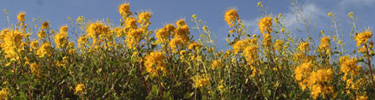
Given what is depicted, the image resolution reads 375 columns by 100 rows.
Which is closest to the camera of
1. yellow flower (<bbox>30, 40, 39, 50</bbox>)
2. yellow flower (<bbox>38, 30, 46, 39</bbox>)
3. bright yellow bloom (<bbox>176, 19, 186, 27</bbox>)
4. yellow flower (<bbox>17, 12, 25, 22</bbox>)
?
bright yellow bloom (<bbox>176, 19, 186, 27</bbox>)

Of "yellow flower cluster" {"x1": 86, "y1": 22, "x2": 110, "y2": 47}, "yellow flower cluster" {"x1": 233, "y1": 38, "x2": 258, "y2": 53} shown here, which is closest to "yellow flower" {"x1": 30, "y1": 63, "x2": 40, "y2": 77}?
"yellow flower cluster" {"x1": 86, "y1": 22, "x2": 110, "y2": 47}

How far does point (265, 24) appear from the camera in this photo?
4555 millimetres

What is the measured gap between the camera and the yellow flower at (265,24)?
4.54 meters

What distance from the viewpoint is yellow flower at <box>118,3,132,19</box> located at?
16.0ft

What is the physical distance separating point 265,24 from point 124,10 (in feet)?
Answer: 6.27

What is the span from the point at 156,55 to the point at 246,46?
50.5 inches

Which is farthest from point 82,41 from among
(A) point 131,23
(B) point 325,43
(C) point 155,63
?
(B) point 325,43

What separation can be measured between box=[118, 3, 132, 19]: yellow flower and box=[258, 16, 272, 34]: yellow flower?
1.77 metres

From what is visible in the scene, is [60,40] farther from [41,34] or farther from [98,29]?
[41,34]

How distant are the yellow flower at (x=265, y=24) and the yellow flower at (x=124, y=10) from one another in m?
1.77

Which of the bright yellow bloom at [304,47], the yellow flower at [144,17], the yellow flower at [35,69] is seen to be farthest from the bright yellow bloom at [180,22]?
the yellow flower at [35,69]

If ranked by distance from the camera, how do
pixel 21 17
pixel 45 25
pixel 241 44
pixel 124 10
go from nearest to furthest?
1. pixel 241 44
2. pixel 124 10
3. pixel 45 25
4. pixel 21 17

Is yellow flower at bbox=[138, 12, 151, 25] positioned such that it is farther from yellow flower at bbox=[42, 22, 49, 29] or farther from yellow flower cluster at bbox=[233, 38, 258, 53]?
yellow flower at bbox=[42, 22, 49, 29]

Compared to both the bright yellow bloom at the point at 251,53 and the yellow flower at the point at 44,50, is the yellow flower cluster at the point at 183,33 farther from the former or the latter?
the yellow flower at the point at 44,50
